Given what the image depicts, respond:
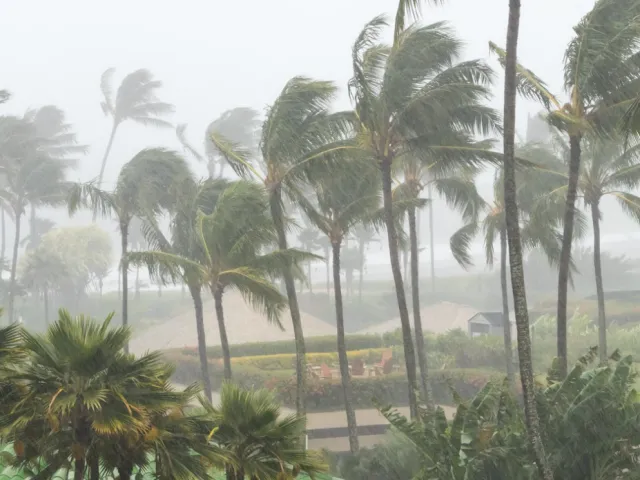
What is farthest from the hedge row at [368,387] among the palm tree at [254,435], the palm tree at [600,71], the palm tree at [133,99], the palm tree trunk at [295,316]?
the palm tree at [133,99]

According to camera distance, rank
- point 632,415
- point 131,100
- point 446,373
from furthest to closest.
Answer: point 131,100 → point 446,373 → point 632,415

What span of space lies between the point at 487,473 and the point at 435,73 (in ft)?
26.8

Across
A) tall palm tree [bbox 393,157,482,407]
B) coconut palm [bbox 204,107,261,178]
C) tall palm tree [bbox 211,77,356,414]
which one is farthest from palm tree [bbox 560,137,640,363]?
coconut palm [bbox 204,107,261,178]

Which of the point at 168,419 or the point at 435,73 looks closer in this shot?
the point at 168,419

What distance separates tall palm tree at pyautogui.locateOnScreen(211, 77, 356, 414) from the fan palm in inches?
330

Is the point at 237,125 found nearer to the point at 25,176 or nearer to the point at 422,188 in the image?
the point at 25,176

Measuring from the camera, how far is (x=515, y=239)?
9242mm

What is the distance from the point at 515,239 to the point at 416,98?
16.0ft

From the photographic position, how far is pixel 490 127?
14.3 meters

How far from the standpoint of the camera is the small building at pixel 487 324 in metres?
33.9

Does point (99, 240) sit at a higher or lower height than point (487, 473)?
higher

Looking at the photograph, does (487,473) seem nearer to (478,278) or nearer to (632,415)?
(632,415)

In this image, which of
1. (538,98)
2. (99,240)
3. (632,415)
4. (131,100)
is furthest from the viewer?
(99,240)

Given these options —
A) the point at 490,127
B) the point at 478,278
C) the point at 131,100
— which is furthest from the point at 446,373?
the point at 478,278
